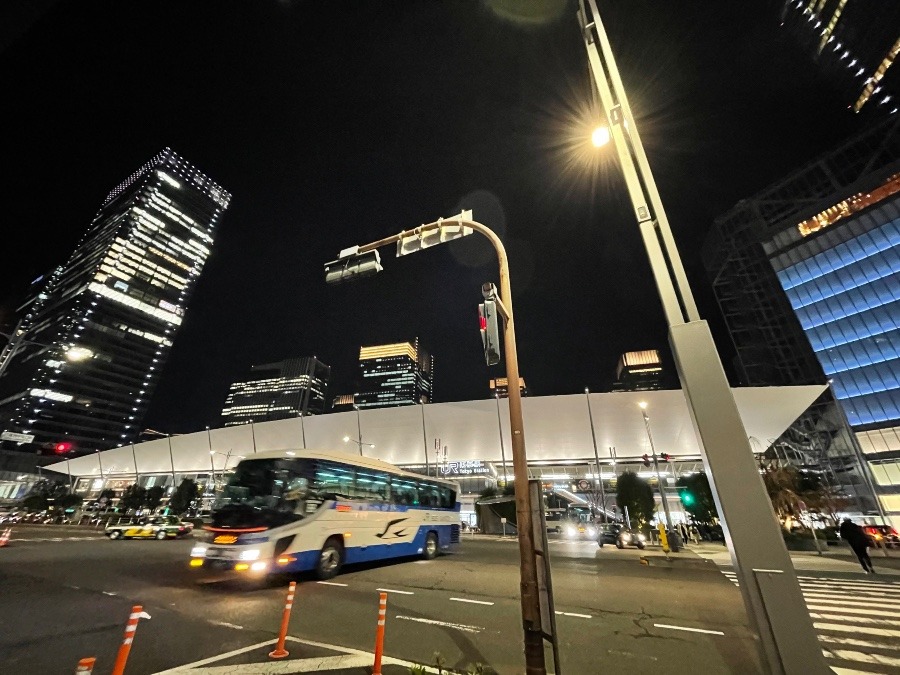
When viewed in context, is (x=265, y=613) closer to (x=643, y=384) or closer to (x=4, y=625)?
(x=4, y=625)

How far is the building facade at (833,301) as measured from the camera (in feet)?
162

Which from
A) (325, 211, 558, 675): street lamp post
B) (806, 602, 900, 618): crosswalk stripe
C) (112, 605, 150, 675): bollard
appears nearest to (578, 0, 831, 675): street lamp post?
(325, 211, 558, 675): street lamp post

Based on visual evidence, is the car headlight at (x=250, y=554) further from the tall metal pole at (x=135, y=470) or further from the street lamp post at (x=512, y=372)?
the tall metal pole at (x=135, y=470)

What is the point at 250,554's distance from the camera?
9.55 meters

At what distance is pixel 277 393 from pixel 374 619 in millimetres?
174514

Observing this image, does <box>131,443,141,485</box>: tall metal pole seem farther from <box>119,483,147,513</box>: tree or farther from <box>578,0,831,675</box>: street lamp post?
<box>578,0,831,675</box>: street lamp post

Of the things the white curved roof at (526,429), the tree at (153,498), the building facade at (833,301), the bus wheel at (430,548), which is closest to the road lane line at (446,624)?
the bus wheel at (430,548)

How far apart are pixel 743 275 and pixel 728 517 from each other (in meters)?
87.5

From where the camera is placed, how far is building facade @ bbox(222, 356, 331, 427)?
158125mm

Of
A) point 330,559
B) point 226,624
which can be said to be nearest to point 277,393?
point 330,559

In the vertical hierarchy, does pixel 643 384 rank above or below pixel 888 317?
above

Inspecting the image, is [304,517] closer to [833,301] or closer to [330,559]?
[330,559]

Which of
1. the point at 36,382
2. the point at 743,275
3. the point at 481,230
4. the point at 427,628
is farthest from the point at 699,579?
the point at 36,382

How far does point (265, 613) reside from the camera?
25.0ft
